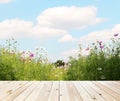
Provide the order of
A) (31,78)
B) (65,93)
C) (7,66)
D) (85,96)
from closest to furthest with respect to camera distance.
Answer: (85,96)
(65,93)
(7,66)
(31,78)

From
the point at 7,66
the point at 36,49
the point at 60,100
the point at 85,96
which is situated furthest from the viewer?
the point at 36,49

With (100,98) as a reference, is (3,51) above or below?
above

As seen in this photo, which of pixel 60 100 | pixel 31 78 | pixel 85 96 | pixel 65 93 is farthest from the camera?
pixel 31 78

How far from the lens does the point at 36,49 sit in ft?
35.2

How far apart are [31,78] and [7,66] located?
0.82 m

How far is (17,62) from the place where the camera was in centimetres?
952

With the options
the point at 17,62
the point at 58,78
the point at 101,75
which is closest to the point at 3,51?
the point at 17,62

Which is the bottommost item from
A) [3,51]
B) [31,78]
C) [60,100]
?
[60,100]

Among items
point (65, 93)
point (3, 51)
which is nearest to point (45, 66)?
point (3, 51)

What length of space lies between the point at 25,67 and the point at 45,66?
1.91 feet

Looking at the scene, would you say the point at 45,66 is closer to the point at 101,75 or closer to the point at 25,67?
the point at 25,67

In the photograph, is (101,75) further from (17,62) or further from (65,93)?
(65,93)

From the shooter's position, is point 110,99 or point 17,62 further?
point 17,62

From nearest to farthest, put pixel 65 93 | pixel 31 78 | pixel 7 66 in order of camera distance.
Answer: pixel 65 93 < pixel 7 66 < pixel 31 78
